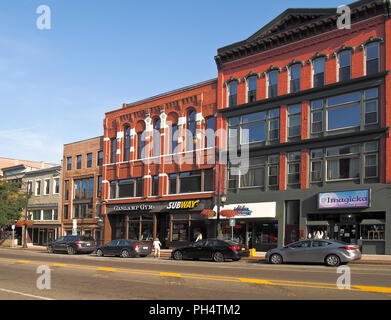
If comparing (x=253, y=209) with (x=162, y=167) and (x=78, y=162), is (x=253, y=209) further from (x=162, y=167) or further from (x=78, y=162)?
(x=78, y=162)

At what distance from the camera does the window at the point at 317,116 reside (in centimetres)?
3125

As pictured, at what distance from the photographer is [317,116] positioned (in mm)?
31453

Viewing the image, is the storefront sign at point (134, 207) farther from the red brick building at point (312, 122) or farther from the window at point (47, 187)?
the window at point (47, 187)

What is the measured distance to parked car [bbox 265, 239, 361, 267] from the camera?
21859 mm

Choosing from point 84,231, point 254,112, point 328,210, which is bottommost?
point 84,231

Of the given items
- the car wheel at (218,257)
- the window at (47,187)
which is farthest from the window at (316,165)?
the window at (47,187)

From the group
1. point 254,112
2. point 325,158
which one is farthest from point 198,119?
point 325,158

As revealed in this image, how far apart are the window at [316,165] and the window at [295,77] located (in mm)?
4866

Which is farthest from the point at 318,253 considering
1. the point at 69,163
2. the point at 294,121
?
the point at 69,163

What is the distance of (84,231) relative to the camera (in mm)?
50625

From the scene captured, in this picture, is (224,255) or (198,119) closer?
(224,255)

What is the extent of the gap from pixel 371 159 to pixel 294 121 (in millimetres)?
6224
